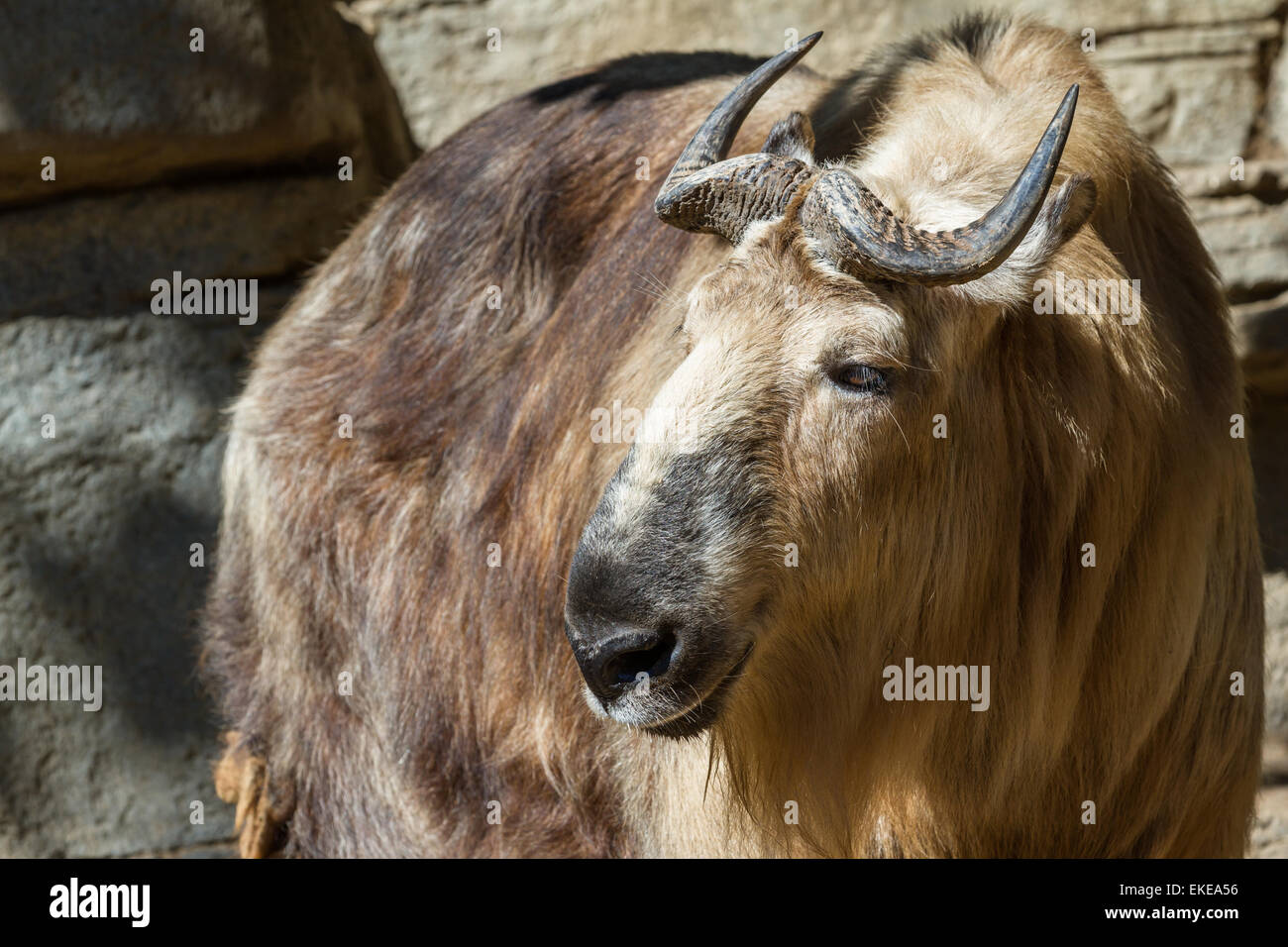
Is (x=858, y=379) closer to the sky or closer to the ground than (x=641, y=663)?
closer to the sky

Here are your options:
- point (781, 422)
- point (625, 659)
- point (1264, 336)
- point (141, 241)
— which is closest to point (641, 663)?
point (625, 659)

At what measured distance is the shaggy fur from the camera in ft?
8.59

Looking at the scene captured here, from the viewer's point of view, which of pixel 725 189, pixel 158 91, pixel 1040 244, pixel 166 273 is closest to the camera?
pixel 1040 244

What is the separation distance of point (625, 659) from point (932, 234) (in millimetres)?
889

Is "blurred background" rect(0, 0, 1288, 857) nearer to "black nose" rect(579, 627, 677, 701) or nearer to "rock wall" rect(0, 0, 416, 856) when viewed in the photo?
"rock wall" rect(0, 0, 416, 856)

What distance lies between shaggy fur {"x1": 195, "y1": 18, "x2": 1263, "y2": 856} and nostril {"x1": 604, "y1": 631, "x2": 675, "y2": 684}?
0.44ft

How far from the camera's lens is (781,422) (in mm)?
2525

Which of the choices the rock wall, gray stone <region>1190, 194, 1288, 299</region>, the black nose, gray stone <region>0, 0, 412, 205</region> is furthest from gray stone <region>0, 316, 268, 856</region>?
gray stone <region>1190, 194, 1288, 299</region>

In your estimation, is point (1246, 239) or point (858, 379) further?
point (1246, 239)

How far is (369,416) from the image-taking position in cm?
389

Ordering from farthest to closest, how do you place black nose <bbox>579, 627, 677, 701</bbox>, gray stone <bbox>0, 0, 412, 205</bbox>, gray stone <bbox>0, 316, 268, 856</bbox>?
gray stone <bbox>0, 316, 268, 856</bbox> → gray stone <bbox>0, 0, 412, 205</bbox> → black nose <bbox>579, 627, 677, 701</bbox>

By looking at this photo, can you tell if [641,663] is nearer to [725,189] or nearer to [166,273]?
[725,189]

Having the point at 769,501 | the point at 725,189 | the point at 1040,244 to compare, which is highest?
the point at 725,189
